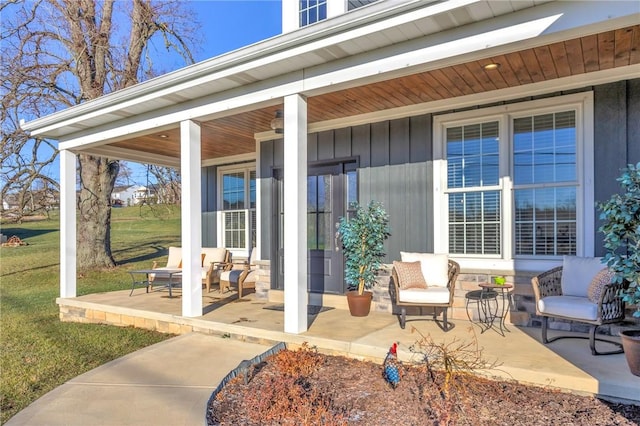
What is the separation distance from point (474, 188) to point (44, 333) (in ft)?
19.0

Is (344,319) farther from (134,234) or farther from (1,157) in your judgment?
(134,234)

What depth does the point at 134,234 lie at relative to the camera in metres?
20.7

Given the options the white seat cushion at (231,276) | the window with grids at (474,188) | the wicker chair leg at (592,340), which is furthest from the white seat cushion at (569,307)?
the white seat cushion at (231,276)

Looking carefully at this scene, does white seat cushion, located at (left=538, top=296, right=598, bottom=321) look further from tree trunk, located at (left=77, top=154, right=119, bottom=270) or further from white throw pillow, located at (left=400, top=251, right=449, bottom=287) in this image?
tree trunk, located at (left=77, top=154, right=119, bottom=270)

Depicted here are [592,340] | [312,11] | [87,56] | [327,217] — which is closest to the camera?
[592,340]

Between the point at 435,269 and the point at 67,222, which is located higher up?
the point at 67,222

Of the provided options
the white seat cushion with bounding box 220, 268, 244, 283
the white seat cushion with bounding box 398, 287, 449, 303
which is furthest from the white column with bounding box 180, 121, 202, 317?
the white seat cushion with bounding box 398, 287, 449, 303

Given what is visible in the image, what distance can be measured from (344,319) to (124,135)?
149 inches

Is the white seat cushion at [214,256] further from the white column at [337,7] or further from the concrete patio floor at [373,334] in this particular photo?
the white column at [337,7]

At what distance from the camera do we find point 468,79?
4.30 meters

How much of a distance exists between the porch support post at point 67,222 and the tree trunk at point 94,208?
4.66 m

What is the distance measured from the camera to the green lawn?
384 cm

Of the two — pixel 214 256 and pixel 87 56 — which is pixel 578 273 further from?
pixel 87 56

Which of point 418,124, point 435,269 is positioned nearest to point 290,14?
point 418,124
